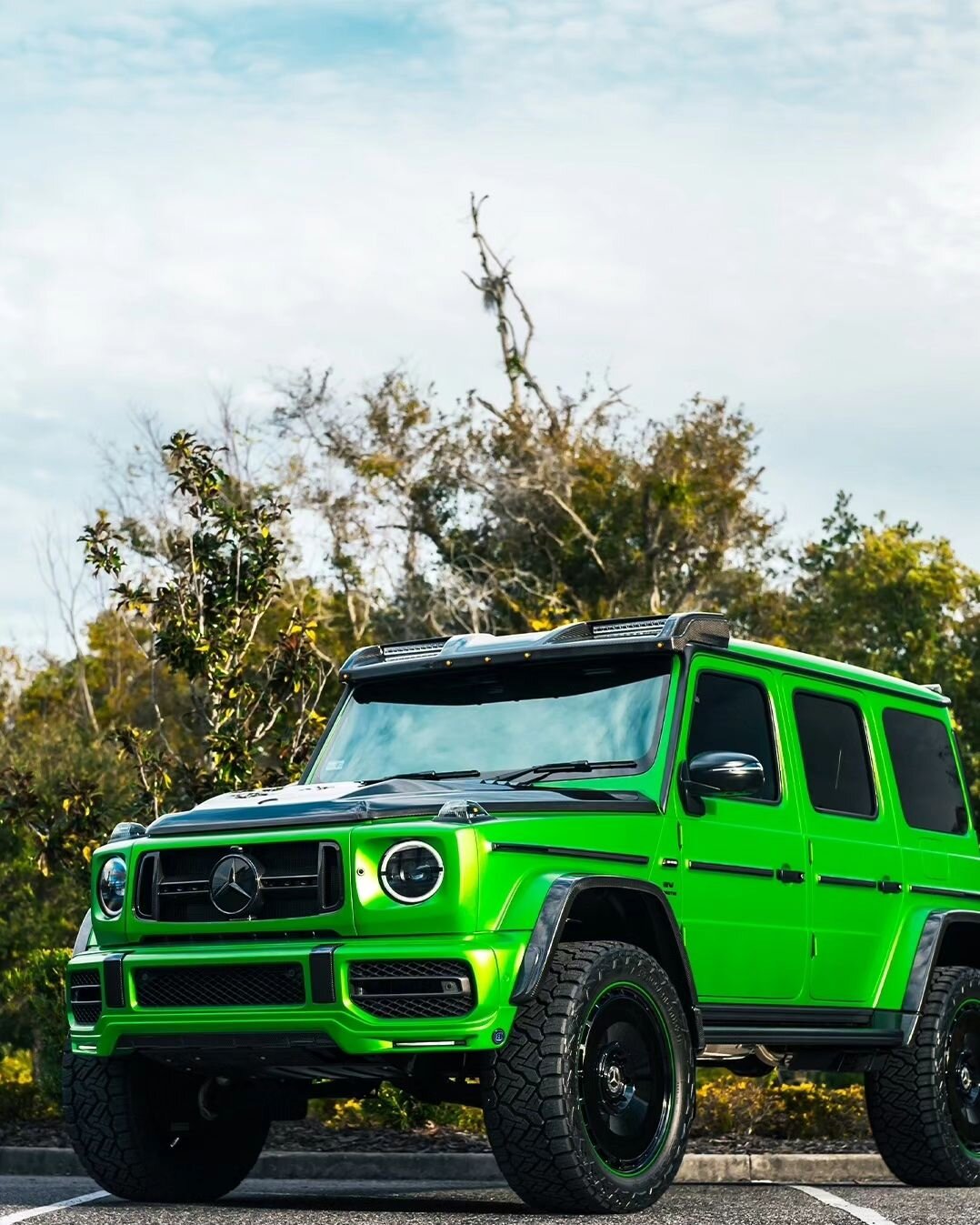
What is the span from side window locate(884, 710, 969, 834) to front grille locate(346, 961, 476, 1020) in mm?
3922

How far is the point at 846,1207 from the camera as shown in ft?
26.2

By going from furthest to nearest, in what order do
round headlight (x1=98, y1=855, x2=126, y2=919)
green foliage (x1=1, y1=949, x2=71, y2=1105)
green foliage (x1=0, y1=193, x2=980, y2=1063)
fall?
green foliage (x1=0, y1=193, x2=980, y2=1063), green foliage (x1=1, y1=949, x2=71, y2=1105), round headlight (x1=98, y1=855, x2=126, y2=919)

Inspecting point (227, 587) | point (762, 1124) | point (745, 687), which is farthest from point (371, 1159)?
point (227, 587)

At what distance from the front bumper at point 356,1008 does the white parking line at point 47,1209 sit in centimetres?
89

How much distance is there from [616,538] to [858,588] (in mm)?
5924

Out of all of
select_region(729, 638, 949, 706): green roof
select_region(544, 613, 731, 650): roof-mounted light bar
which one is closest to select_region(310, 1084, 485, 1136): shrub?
select_region(729, 638, 949, 706): green roof

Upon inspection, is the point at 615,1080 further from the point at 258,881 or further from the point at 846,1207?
the point at 258,881

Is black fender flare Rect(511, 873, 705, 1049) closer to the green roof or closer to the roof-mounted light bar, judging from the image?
the roof-mounted light bar

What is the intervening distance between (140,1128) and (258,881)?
133cm

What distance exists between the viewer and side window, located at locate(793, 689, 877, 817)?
9.44 metres

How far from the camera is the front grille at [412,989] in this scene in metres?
6.99

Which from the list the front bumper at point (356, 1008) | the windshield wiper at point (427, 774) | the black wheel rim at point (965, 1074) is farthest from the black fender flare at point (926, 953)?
the front bumper at point (356, 1008)

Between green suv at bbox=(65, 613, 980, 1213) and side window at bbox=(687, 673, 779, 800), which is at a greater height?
side window at bbox=(687, 673, 779, 800)

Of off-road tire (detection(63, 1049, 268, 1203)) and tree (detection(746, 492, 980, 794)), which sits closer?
off-road tire (detection(63, 1049, 268, 1203))
